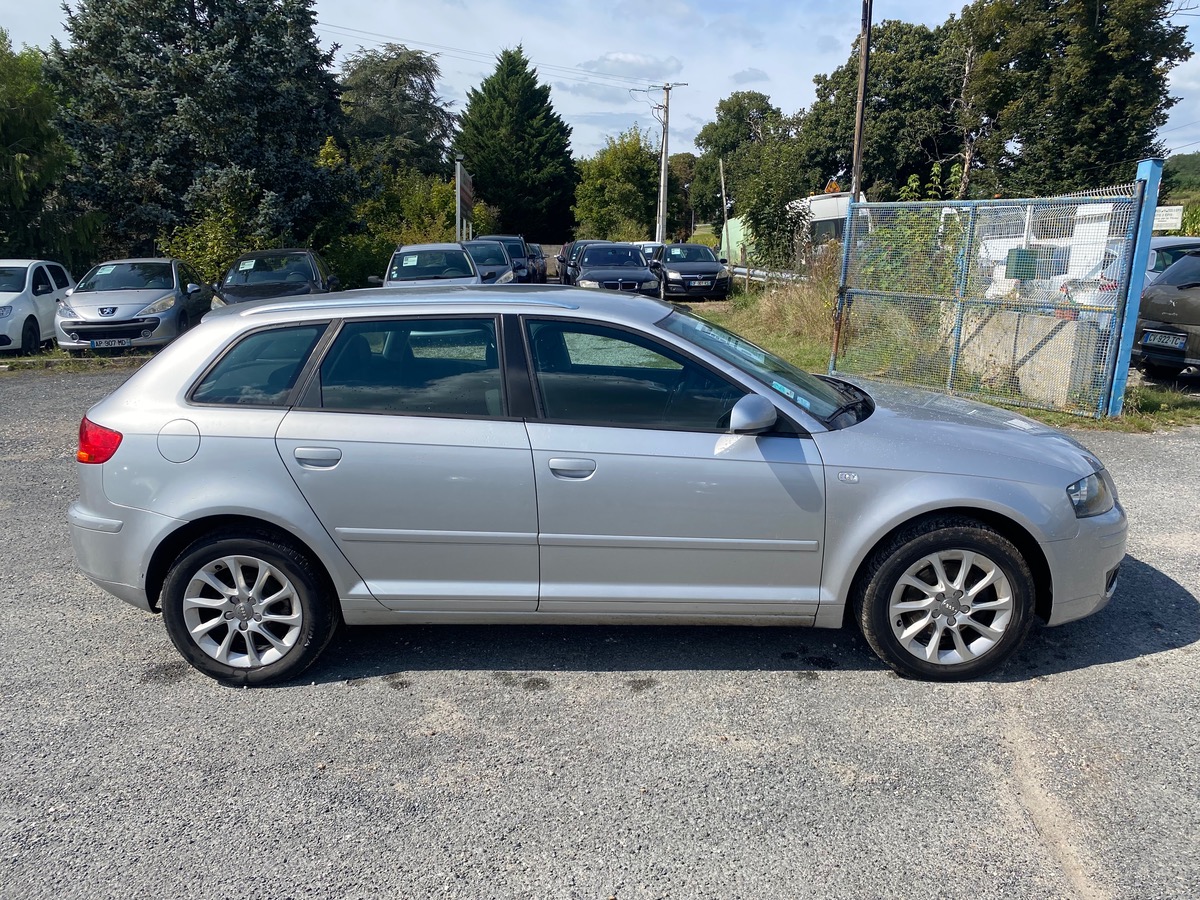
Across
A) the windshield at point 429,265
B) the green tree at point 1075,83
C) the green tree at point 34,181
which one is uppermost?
the green tree at point 1075,83

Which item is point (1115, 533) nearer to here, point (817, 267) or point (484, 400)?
point (484, 400)

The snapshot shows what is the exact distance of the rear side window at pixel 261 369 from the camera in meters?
3.97

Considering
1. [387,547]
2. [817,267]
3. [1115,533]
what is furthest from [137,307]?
[1115,533]

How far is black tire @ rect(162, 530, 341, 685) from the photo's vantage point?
3.88 metres

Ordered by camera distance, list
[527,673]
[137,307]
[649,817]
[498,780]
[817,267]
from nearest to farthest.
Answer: [649,817] → [498,780] → [527,673] → [137,307] → [817,267]

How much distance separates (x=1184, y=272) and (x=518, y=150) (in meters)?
50.3

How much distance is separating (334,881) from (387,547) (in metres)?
1.43

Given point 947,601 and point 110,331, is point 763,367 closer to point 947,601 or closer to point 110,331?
point 947,601

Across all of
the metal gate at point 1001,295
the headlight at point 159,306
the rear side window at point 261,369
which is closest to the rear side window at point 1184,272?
the metal gate at point 1001,295

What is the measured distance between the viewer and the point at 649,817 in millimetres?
3064

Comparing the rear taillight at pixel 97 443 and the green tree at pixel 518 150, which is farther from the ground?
the green tree at pixel 518 150

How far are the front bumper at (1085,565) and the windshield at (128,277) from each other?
14.6m

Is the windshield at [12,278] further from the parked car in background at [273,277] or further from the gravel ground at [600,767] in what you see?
the gravel ground at [600,767]

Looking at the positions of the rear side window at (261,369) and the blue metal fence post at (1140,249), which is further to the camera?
the blue metal fence post at (1140,249)
